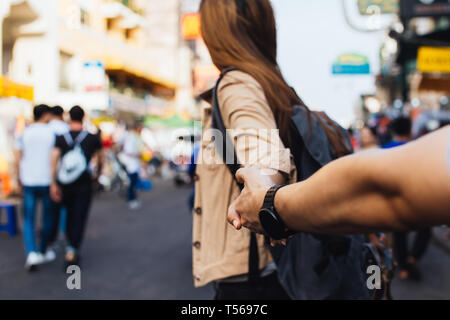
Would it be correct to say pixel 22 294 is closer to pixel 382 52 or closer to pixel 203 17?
pixel 203 17

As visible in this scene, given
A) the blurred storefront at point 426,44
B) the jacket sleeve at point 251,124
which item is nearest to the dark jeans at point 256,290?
the jacket sleeve at point 251,124

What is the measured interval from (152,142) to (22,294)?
21210 millimetres

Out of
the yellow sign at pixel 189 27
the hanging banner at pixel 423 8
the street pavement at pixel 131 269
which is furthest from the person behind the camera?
the yellow sign at pixel 189 27

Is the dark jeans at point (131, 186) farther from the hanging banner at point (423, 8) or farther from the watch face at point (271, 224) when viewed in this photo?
the watch face at point (271, 224)

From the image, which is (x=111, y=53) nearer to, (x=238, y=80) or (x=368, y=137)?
(x=368, y=137)

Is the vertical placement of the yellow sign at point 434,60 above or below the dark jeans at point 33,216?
above

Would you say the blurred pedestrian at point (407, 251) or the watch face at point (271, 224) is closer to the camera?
the watch face at point (271, 224)

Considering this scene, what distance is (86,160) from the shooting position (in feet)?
17.6

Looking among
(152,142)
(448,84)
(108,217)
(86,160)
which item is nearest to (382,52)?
(152,142)

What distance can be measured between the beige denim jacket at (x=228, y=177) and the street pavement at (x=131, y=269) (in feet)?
9.00

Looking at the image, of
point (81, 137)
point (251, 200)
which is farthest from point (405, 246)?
point (251, 200)

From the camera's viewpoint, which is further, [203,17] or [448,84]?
[448,84]

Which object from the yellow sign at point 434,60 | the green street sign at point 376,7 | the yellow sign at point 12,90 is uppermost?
the green street sign at point 376,7

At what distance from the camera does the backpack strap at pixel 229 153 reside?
147 centimetres
